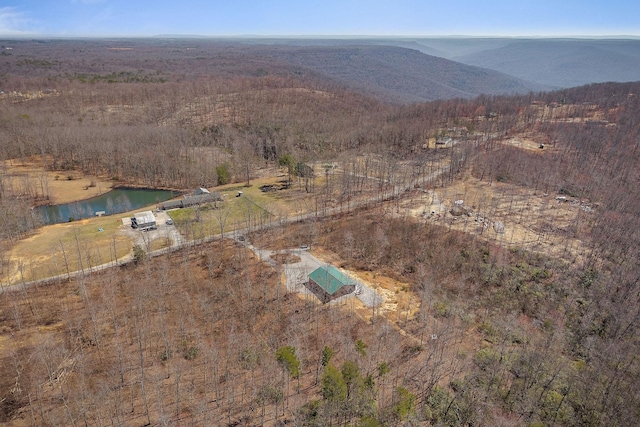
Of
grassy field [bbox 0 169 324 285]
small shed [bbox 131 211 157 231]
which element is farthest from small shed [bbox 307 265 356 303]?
small shed [bbox 131 211 157 231]

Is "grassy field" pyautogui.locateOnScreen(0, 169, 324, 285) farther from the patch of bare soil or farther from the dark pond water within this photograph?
the patch of bare soil

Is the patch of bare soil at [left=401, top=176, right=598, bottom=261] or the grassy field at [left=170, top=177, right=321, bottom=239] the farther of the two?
the grassy field at [left=170, top=177, right=321, bottom=239]

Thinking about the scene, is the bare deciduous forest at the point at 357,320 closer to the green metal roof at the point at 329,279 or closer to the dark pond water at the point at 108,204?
the green metal roof at the point at 329,279

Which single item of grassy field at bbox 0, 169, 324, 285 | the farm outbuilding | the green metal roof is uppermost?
the green metal roof

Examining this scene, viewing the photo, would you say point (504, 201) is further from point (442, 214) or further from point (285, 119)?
point (285, 119)

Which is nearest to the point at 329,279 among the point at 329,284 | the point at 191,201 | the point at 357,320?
the point at 329,284


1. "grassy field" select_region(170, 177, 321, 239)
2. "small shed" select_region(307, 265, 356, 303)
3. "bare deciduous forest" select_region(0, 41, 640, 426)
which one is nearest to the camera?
"bare deciduous forest" select_region(0, 41, 640, 426)

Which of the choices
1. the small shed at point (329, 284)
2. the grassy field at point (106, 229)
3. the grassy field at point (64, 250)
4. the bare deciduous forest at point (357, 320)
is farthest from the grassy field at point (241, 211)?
the small shed at point (329, 284)

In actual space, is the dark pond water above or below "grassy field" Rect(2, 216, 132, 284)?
below
